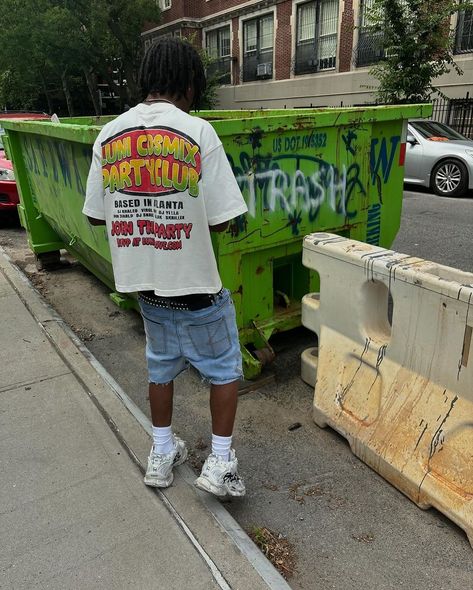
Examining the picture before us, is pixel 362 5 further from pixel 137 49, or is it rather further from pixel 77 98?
pixel 77 98

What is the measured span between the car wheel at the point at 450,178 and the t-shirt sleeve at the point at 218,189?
374 inches

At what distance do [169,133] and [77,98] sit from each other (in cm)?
3568

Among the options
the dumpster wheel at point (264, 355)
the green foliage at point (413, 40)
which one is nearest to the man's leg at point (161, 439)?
the dumpster wheel at point (264, 355)

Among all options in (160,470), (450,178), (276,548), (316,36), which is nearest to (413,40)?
(450,178)

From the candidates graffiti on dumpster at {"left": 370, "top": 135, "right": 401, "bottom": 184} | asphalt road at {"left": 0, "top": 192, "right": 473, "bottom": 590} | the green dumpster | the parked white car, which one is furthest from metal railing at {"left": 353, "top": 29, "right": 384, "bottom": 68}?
asphalt road at {"left": 0, "top": 192, "right": 473, "bottom": 590}

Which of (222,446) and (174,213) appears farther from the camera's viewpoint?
(222,446)

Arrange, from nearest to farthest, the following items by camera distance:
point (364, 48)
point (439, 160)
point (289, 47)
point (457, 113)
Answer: point (439, 160)
point (457, 113)
point (364, 48)
point (289, 47)

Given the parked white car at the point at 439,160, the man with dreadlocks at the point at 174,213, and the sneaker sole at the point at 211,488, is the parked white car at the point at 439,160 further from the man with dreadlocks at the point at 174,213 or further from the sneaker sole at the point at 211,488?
the sneaker sole at the point at 211,488

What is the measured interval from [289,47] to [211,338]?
Result: 22916 mm

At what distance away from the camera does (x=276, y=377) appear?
11.7ft

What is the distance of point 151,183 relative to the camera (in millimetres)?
1953

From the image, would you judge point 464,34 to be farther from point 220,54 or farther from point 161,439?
point 161,439

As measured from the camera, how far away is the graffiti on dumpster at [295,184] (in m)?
3.00

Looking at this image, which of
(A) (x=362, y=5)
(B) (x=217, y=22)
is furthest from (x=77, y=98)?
(A) (x=362, y=5)
